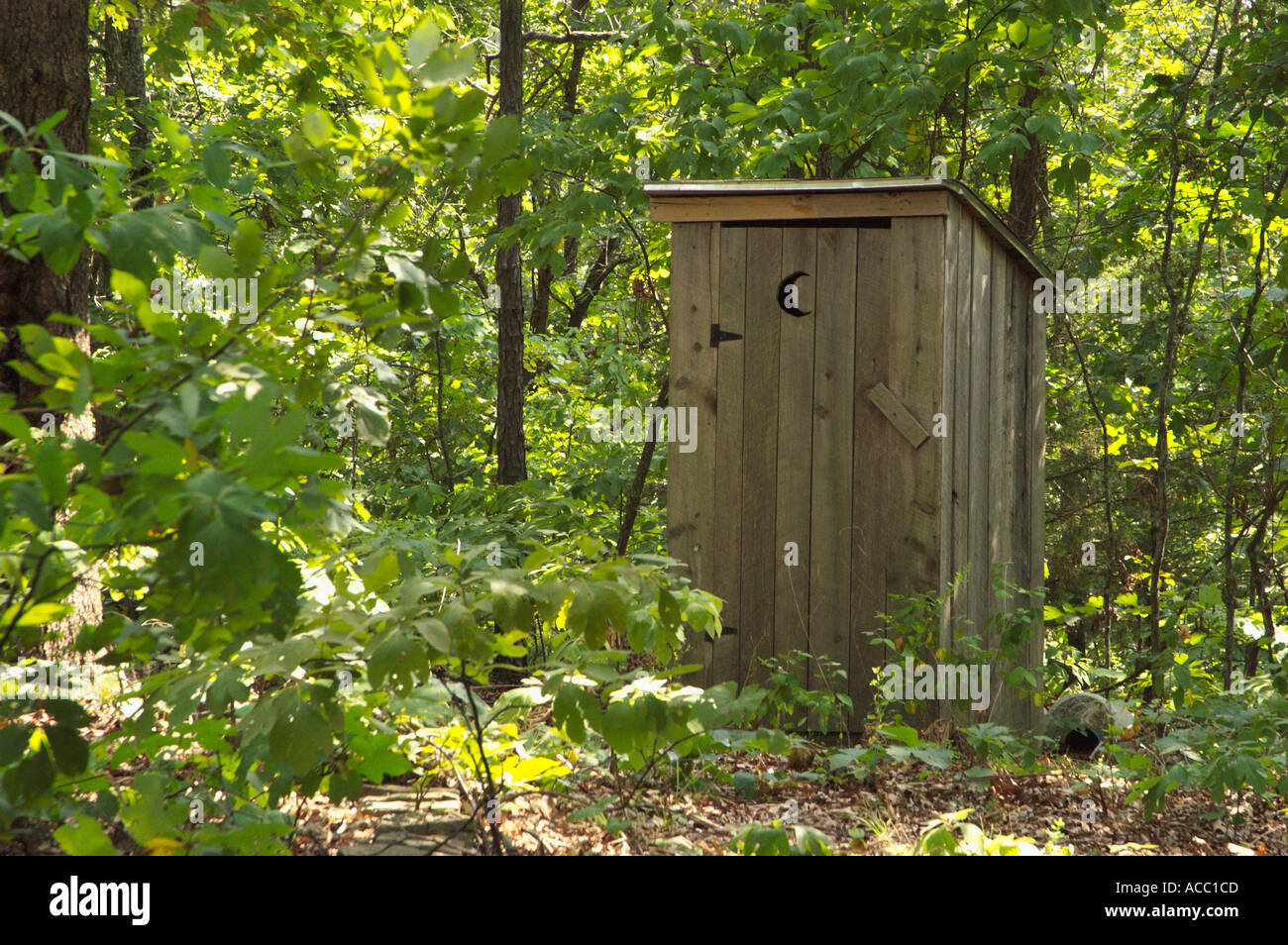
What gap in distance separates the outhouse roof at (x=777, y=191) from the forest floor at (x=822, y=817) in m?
2.53

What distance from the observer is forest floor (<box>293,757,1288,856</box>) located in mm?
2891

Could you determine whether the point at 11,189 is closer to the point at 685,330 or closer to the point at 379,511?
the point at 685,330

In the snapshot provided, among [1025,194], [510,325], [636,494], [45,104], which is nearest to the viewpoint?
[45,104]

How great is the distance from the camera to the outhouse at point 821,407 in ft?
15.3

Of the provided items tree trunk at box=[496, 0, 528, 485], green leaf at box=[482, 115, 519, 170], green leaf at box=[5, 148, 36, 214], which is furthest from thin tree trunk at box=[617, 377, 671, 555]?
green leaf at box=[5, 148, 36, 214]

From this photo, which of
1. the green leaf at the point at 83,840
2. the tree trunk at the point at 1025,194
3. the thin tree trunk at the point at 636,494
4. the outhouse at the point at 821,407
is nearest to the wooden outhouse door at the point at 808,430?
the outhouse at the point at 821,407

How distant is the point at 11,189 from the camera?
6.32 ft

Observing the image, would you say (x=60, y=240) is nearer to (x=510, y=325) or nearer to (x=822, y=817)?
→ (x=822, y=817)

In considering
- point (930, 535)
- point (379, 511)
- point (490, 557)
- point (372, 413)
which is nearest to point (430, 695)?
point (372, 413)

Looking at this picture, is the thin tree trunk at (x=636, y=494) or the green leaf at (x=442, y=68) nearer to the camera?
the green leaf at (x=442, y=68)

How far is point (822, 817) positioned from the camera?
3.46 metres

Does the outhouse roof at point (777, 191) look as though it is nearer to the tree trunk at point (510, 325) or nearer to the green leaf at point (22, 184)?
the tree trunk at point (510, 325)

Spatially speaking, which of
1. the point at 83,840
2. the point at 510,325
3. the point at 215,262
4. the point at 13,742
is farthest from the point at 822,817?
the point at 510,325

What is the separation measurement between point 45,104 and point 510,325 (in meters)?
4.02
